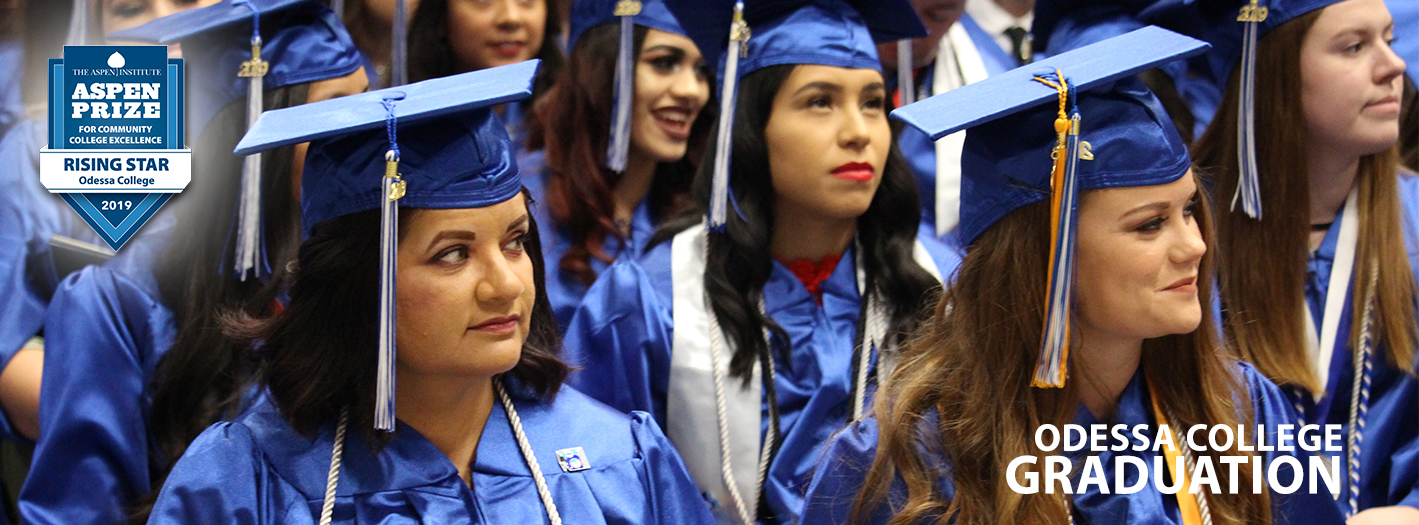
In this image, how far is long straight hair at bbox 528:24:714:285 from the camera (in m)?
3.17

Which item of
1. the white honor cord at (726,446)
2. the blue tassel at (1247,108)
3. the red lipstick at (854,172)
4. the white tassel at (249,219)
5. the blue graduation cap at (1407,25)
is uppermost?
the blue graduation cap at (1407,25)

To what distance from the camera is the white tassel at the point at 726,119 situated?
262cm

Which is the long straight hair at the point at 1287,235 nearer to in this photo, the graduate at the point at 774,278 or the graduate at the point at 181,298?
the graduate at the point at 774,278

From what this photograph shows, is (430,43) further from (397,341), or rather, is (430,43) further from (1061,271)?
(1061,271)

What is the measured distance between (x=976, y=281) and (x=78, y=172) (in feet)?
4.59

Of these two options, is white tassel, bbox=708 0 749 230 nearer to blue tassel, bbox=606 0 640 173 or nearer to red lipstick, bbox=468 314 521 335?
blue tassel, bbox=606 0 640 173

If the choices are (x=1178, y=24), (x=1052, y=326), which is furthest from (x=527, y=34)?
(x=1052, y=326)

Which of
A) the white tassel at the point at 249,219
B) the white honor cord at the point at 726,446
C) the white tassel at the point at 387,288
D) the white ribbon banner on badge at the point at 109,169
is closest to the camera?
the white tassel at the point at 387,288

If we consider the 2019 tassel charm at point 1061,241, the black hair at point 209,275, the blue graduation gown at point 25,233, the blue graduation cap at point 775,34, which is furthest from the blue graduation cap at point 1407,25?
the blue graduation gown at point 25,233

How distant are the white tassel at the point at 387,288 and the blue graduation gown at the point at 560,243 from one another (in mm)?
1049

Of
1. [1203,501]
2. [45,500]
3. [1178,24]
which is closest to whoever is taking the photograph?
[1203,501]

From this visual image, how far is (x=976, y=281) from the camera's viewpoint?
1.99 meters

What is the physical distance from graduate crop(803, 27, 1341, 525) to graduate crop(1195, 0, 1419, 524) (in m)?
0.59

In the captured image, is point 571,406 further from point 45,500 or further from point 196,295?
point 45,500
